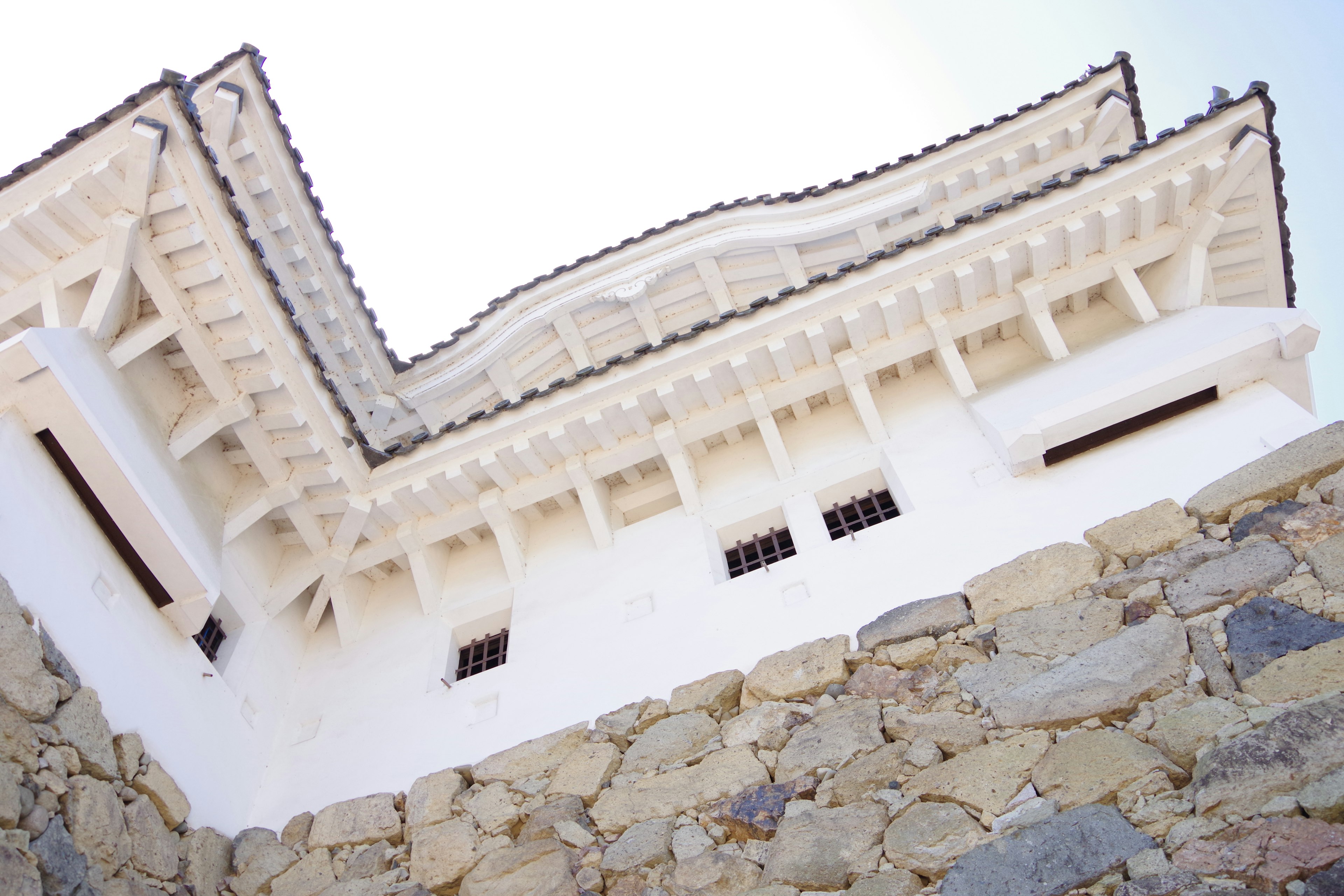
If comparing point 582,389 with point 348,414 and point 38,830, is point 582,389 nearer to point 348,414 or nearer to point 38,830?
point 348,414

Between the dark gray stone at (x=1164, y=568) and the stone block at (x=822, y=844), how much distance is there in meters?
2.09

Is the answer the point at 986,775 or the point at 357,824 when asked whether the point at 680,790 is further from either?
the point at 357,824

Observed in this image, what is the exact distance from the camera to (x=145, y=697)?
7.07m

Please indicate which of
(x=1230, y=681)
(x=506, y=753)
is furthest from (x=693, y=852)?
(x=1230, y=681)

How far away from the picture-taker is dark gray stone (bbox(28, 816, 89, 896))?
5.54 metres

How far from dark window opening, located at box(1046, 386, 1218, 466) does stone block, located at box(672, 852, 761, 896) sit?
389 centimetres

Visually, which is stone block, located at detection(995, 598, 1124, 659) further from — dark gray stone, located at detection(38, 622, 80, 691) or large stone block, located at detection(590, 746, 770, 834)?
dark gray stone, located at detection(38, 622, 80, 691)

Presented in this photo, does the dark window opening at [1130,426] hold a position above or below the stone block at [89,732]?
above

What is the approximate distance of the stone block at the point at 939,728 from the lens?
5637 mm

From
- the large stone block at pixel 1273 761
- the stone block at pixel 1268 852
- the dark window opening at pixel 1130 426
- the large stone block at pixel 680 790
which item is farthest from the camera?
the dark window opening at pixel 1130 426

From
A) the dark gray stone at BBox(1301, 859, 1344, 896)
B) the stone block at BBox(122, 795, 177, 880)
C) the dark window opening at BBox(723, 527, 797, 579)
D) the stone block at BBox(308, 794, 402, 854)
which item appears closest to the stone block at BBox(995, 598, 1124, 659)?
the dark gray stone at BBox(1301, 859, 1344, 896)

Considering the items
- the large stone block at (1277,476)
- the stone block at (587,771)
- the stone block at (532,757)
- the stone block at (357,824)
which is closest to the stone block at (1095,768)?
the large stone block at (1277,476)

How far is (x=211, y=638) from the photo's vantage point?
8.49 m

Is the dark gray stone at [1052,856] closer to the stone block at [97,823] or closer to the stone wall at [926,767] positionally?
the stone wall at [926,767]
